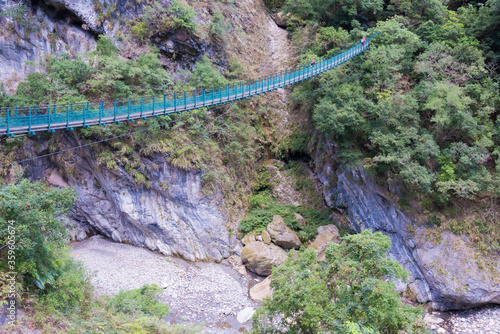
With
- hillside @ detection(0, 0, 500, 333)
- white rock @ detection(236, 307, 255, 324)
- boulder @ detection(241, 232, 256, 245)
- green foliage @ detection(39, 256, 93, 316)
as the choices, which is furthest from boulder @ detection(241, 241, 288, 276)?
green foliage @ detection(39, 256, 93, 316)

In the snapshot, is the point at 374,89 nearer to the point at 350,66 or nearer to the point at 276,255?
the point at 350,66

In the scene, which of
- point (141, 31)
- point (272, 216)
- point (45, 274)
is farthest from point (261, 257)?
point (141, 31)

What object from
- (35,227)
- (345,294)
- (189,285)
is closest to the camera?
(35,227)

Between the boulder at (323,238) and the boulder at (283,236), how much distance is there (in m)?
0.75

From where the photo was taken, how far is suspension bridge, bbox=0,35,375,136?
11.7m

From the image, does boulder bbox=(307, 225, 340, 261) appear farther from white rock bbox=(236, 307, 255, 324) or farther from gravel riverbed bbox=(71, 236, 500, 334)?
white rock bbox=(236, 307, 255, 324)

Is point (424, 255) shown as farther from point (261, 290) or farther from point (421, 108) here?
point (261, 290)

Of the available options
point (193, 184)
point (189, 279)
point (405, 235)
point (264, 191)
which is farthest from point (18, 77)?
point (405, 235)

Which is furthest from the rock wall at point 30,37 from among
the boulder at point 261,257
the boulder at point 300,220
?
the boulder at point 300,220

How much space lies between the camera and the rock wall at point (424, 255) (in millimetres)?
14180

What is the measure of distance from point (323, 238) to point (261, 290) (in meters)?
4.10

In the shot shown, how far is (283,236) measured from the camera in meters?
16.5

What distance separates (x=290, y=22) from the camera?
85.3 ft

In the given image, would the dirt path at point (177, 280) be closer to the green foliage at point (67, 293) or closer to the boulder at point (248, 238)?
the boulder at point (248, 238)
